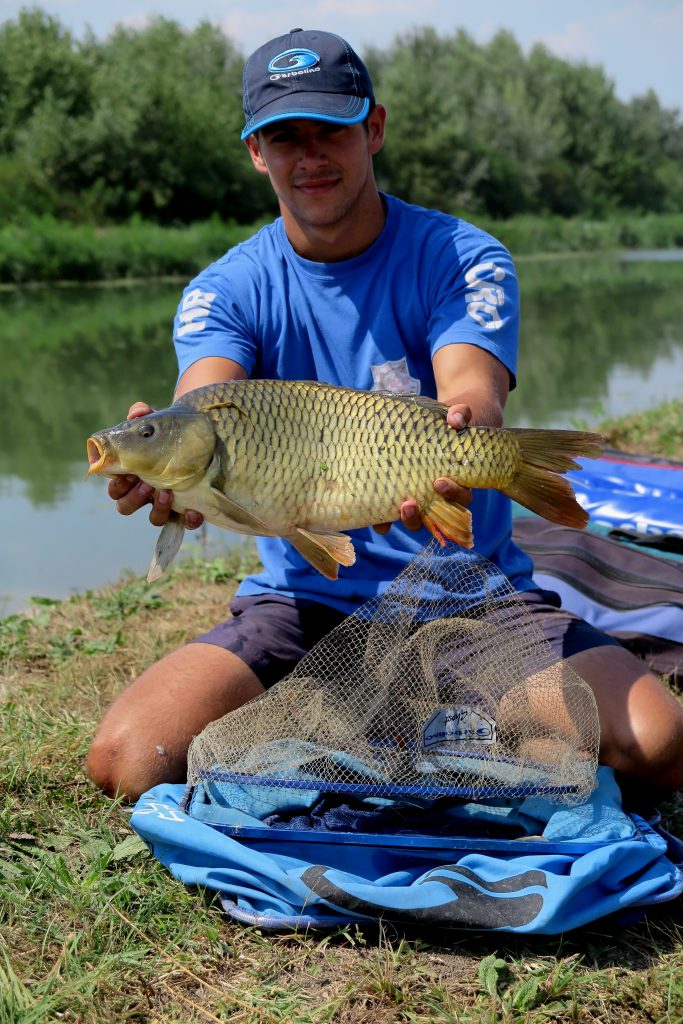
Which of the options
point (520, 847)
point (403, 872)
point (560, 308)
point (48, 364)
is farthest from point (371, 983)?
point (560, 308)

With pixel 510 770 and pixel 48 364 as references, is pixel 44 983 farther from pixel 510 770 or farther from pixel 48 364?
pixel 48 364

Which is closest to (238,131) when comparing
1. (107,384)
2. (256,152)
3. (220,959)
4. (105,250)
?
(105,250)

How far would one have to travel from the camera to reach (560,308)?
13570mm

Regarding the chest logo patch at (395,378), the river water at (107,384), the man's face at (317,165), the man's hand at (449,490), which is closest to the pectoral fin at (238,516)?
the man's hand at (449,490)

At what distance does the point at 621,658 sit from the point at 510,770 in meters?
0.40

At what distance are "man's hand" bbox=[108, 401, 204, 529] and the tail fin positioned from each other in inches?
21.0

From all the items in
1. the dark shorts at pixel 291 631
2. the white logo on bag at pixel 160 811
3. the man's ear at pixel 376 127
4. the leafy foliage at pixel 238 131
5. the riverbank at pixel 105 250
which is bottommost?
the white logo on bag at pixel 160 811

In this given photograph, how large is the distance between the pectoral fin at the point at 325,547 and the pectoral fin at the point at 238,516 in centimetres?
6

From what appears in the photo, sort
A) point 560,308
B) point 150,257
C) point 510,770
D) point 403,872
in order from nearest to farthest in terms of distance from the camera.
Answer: point 403,872
point 510,770
point 560,308
point 150,257

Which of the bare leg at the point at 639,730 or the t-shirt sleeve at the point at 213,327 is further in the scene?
the t-shirt sleeve at the point at 213,327

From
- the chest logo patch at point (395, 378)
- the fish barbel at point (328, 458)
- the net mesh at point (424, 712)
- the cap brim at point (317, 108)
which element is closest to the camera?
the fish barbel at point (328, 458)

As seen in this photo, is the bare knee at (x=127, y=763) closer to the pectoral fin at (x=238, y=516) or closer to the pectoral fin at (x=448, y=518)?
the pectoral fin at (x=238, y=516)

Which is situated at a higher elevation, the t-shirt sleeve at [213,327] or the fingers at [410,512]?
the t-shirt sleeve at [213,327]

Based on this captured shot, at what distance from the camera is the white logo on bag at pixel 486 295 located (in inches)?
86.4
